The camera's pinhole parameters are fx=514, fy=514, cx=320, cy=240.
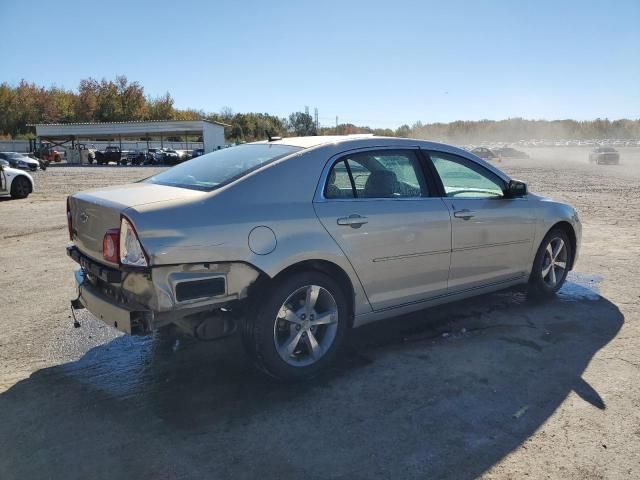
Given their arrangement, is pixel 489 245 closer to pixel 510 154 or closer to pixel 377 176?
pixel 377 176

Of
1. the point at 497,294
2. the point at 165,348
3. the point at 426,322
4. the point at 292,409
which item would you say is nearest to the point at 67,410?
the point at 165,348

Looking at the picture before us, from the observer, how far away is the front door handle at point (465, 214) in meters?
4.35

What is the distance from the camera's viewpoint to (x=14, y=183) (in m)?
15.4

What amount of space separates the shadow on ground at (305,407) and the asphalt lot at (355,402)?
0.01 m

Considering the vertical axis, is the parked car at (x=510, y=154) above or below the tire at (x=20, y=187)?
above

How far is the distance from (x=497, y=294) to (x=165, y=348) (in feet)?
11.6

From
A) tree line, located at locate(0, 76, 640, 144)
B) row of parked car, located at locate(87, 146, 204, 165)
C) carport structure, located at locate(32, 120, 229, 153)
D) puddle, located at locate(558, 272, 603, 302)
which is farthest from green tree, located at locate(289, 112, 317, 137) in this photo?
puddle, located at locate(558, 272, 603, 302)

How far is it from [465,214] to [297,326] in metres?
1.82

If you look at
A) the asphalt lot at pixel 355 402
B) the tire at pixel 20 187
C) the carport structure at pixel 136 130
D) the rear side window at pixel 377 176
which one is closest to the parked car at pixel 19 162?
the tire at pixel 20 187

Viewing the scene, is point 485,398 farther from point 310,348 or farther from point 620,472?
point 310,348

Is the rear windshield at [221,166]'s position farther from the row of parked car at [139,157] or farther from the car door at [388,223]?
the row of parked car at [139,157]

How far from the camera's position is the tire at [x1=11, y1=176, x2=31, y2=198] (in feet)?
50.8

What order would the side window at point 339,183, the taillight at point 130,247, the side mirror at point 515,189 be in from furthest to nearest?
the side mirror at point 515,189, the side window at point 339,183, the taillight at point 130,247

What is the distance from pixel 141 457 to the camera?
2756mm
